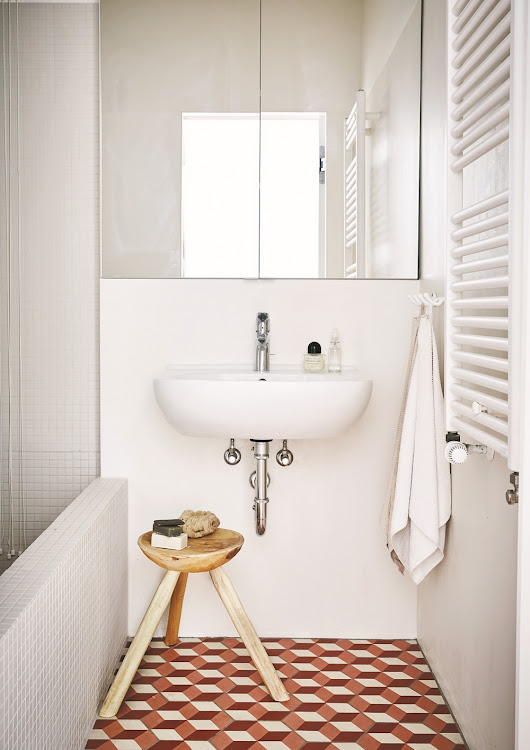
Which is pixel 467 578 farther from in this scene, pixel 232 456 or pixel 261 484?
pixel 232 456

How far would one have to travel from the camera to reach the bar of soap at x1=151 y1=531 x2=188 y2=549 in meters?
2.29

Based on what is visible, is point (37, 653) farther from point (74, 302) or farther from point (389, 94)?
point (389, 94)

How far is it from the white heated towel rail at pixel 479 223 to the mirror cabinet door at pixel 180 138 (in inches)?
37.2

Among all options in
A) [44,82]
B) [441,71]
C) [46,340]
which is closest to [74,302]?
[46,340]

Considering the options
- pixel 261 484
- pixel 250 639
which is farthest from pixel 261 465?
pixel 250 639

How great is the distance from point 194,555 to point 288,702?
513 millimetres

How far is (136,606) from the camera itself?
2.75 metres

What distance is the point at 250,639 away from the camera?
2354 millimetres

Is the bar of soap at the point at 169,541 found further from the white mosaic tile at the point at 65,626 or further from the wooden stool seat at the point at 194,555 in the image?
the white mosaic tile at the point at 65,626

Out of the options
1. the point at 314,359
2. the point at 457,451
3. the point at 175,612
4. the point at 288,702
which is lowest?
the point at 288,702

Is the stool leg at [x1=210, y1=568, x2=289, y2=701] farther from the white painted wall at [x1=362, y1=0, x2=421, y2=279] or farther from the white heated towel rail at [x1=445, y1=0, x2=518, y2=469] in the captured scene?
the white painted wall at [x1=362, y1=0, x2=421, y2=279]

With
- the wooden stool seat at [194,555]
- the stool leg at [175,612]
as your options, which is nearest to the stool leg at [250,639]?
the wooden stool seat at [194,555]

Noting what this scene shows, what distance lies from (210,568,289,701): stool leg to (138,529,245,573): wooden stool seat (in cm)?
11

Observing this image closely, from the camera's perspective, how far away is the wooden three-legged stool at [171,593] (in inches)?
88.3
